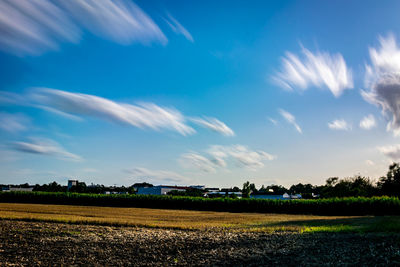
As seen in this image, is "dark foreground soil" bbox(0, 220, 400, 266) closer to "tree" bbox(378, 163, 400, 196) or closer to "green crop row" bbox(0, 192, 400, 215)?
"green crop row" bbox(0, 192, 400, 215)

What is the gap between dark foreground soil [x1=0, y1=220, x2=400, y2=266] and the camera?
12.8 meters

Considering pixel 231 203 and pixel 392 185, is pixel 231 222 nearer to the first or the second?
pixel 231 203

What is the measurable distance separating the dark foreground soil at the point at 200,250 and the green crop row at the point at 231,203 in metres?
38.4

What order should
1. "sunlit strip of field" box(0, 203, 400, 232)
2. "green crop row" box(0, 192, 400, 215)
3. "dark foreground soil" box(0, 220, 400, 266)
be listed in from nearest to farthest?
"dark foreground soil" box(0, 220, 400, 266)
"sunlit strip of field" box(0, 203, 400, 232)
"green crop row" box(0, 192, 400, 215)

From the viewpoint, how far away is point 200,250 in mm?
14672

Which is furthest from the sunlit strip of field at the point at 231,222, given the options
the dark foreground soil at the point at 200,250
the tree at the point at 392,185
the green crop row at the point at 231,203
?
the tree at the point at 392,185

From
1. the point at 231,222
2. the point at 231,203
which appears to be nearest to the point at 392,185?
the point at 231,203

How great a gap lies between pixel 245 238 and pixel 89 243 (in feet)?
23.6

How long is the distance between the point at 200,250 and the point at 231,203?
44.8 m

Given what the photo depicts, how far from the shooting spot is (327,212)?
53125mm

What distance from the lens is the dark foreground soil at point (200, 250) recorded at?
504 inches

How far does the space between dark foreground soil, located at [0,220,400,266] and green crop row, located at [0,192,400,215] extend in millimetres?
38388

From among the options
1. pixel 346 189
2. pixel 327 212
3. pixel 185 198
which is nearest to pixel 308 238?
pixel 327 212

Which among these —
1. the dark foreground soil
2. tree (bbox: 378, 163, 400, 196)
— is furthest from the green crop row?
the dark foreground soil
